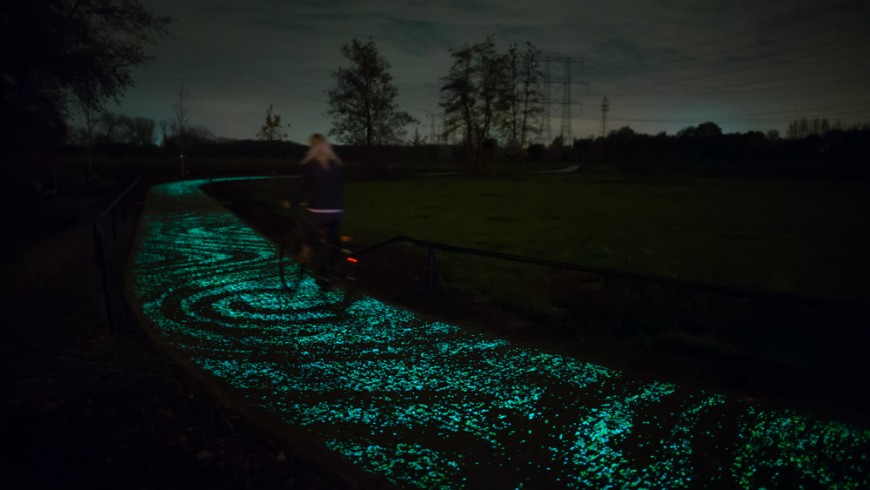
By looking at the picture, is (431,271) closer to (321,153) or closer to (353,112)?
(321,153)

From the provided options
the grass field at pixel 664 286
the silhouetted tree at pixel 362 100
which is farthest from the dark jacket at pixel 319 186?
the silhouetted tree at pixel 362 100

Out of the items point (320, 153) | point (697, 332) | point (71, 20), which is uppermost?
point (71, 20)

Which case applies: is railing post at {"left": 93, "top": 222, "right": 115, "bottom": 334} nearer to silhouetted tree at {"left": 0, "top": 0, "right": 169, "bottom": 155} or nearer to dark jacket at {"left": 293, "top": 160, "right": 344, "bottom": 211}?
dark jacket at {"left": 293, "top": 160, "right": 344, "bottom": 211}

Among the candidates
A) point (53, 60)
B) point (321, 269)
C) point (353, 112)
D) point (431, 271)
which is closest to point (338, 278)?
point (321, 269)

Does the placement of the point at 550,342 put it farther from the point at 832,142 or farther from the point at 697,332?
the point at 832,142

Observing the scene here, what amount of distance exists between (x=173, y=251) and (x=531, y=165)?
67128 mm

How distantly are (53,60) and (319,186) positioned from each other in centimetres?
1314

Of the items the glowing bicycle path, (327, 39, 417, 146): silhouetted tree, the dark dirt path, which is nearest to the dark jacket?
the glowing bicycle path

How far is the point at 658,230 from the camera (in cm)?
1956

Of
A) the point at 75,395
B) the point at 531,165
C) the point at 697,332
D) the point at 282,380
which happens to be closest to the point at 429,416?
the point at 282,380

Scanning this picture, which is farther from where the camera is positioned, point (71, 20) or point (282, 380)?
point (71, 20)

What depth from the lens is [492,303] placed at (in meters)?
8.05

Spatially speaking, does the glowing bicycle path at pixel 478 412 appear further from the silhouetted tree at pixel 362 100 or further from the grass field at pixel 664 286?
the silhouetted tree at pixel 362 100

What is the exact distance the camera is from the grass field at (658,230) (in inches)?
482
